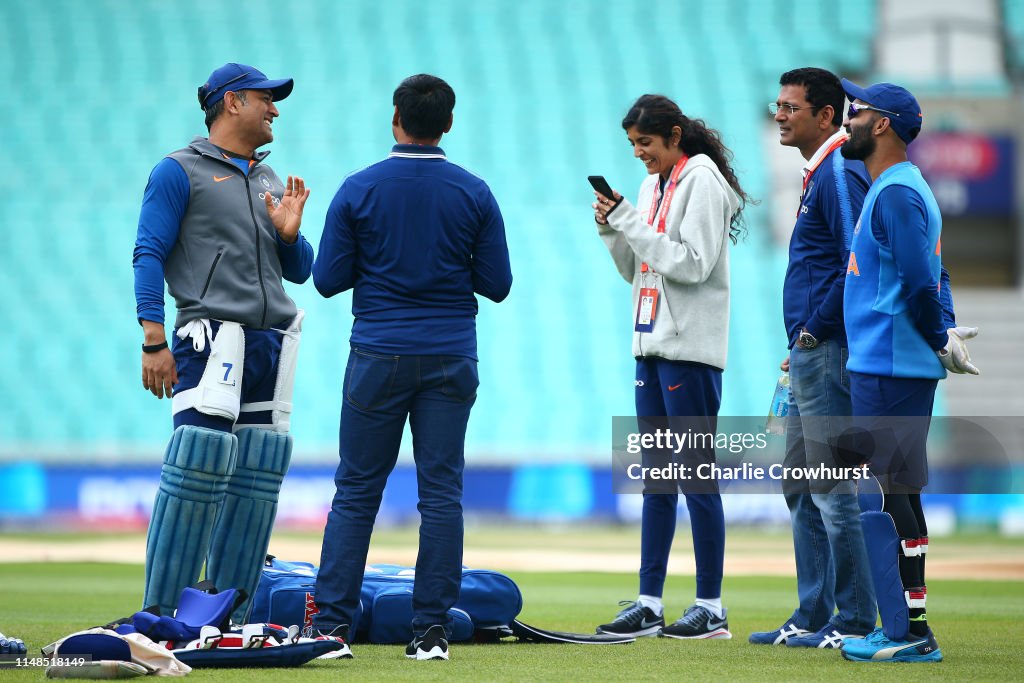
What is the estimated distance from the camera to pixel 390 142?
22641mm

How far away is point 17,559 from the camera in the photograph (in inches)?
460

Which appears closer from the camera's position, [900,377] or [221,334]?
[900,377]

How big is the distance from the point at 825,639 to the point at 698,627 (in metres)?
0.64

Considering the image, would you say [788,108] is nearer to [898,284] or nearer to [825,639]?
[898,284]

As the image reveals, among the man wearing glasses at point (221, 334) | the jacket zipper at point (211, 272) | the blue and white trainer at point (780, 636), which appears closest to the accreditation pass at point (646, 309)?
the blue and white trainer at point (780, 636)

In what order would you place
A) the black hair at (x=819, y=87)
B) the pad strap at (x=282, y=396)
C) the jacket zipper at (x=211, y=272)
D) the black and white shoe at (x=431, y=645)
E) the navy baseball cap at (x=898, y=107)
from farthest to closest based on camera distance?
1. the black hair at (x=819, y=87)
2. the pad strap at (x=282, y=396)
3. the jacket zipper at (x=211, y=272)
4. the navy baseball cap at (x=898, y=107)
5. the black and white shoe at (x=431, y=645)

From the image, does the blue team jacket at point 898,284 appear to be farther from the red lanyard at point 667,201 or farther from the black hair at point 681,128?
the red lanyard at point 667,201

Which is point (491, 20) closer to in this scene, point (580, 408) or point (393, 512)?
point (580, 408)

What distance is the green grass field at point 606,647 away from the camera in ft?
14.8

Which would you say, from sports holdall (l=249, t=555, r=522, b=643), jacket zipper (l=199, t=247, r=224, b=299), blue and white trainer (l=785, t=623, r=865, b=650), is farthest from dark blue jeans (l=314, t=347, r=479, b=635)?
blue and white trainer (l=785, t=623, r=865, b=650)

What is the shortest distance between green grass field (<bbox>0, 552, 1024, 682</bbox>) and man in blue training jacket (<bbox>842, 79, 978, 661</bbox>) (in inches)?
9.4

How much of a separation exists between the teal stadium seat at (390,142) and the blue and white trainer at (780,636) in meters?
11.3

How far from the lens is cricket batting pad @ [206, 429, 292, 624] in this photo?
17.3 ft

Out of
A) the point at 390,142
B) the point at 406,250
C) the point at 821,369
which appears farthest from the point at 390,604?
the point at 390,142
